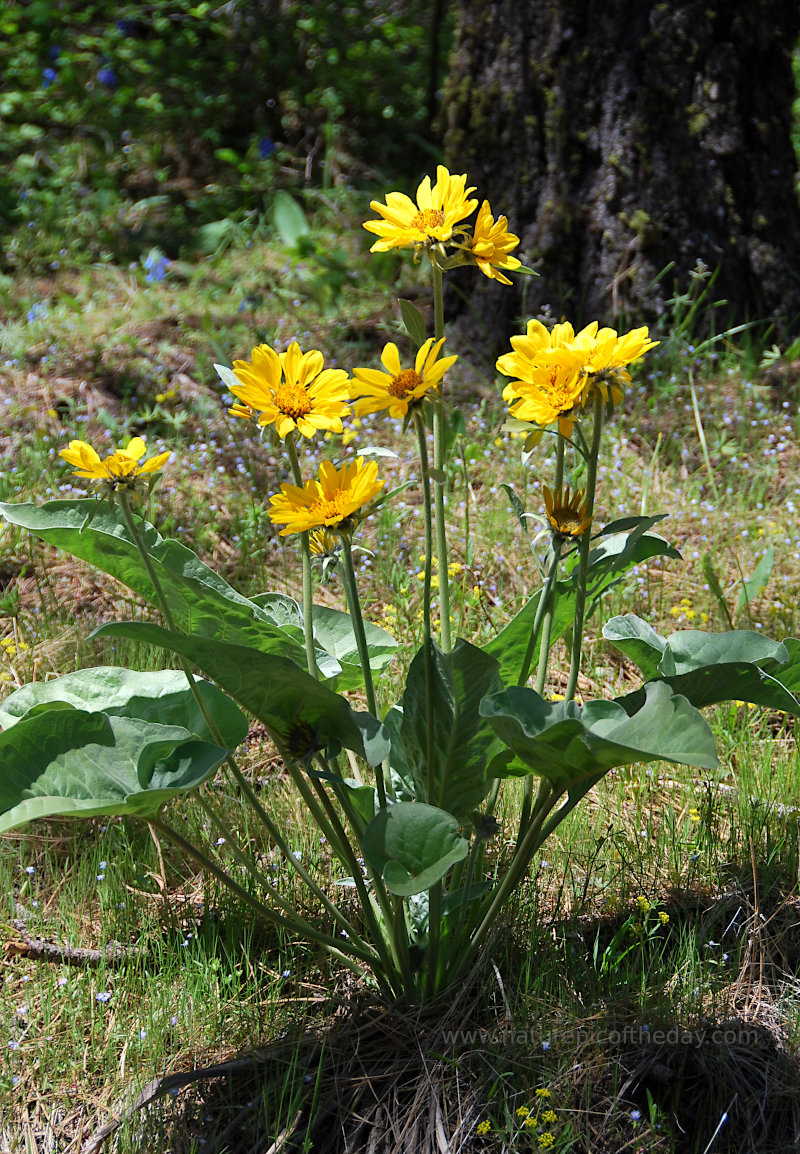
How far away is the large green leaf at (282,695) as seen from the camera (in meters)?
1.15

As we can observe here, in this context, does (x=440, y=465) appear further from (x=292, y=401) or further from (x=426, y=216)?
(x=426, y=216)

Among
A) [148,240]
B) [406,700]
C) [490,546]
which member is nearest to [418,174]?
[148,240]

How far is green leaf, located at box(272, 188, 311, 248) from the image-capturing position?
15.5 feet

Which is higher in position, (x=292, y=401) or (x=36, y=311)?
(x=292, y=401)

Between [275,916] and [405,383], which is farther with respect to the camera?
[275,916]

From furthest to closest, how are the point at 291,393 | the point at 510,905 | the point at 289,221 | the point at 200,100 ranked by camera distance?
the point at 200,100, the point at 289,221, the point at 510,905, the point at 291,393

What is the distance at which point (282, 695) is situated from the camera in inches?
47.9

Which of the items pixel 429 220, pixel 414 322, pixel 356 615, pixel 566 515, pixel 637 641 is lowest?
pixel 637 641

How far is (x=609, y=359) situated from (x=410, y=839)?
25.0 inches

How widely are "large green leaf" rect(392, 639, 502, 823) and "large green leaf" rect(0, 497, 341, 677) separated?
→ 20 cm

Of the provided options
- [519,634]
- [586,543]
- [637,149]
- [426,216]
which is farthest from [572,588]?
[637,149]

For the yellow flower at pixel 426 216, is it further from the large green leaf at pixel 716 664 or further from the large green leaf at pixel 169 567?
the large green leaf at pixel 716 664

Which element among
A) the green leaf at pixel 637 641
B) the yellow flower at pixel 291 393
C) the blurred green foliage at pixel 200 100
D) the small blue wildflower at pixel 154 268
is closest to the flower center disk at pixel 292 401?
the yellow flower at pixel 291 393

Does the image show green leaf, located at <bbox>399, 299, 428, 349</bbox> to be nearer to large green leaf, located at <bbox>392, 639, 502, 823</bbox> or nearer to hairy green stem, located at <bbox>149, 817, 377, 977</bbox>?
large green leaf, located at <bbox>392, 639, 502, 823</bbox>
